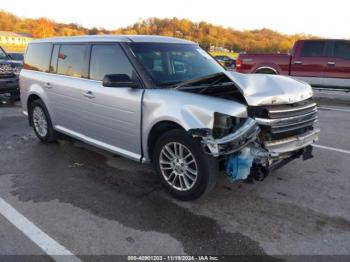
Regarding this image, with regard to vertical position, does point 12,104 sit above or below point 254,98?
below

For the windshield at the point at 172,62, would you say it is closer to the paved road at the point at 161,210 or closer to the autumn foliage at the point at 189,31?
the paved road at the point at 161,210

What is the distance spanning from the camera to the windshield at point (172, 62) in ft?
14.6

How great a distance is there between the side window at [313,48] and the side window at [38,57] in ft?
29.8

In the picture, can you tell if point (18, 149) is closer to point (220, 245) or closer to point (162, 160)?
point (162, 160)

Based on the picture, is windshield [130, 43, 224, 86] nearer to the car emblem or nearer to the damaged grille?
the damaged grille

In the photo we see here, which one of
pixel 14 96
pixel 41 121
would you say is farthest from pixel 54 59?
pixel 14 96

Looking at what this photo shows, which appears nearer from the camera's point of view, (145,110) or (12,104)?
(145,110)

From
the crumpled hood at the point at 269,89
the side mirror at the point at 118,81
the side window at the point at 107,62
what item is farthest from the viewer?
the side window at the point at 107,62

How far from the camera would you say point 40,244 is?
3.21 m

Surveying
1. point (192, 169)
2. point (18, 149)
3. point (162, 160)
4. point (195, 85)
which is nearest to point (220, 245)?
point (192, 169)

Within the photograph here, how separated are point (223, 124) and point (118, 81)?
4.53 ft

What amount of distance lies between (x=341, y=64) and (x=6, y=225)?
11272mm

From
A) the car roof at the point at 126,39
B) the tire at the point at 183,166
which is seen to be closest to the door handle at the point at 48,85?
the car roof at the point at 126,39

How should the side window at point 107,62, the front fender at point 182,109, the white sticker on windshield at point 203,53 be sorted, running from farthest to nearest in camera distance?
the white sticker on windshield at point 203,53 → the side window at point 107,62 → the front fender at point 182,109
